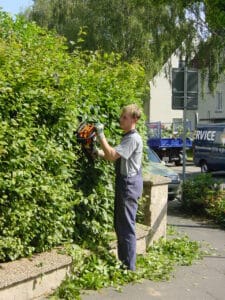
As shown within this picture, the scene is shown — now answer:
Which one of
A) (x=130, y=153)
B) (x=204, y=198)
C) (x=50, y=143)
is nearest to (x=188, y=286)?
(x=130, y=153)

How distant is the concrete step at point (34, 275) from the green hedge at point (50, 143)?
0.11 metres

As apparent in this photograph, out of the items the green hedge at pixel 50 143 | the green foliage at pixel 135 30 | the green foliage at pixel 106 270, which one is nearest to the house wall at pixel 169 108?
the green foliage at pixel 135 30

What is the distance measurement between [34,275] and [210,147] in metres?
19.5

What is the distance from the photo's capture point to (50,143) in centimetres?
491

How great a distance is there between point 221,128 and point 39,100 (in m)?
18.6

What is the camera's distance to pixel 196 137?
24406mm

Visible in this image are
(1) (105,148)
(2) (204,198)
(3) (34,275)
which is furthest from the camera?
(2) (204,198)

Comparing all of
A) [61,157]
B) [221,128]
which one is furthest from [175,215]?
[221,128]

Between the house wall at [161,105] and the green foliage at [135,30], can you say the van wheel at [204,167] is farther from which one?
→ the house wall at [161,105]

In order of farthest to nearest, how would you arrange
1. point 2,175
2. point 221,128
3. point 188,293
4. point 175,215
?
point 221,128
point 175,215
point 188,293
point 2,175

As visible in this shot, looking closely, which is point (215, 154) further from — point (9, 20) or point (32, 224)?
point (32, 224)

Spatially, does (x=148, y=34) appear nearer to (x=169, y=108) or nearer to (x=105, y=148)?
(x=169, y=108)

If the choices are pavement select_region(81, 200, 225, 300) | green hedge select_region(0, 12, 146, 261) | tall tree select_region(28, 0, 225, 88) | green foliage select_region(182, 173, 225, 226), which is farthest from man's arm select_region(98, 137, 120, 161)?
tall tree select_region(28, 0, 225, 88)

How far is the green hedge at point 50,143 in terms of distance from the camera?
4.52m
